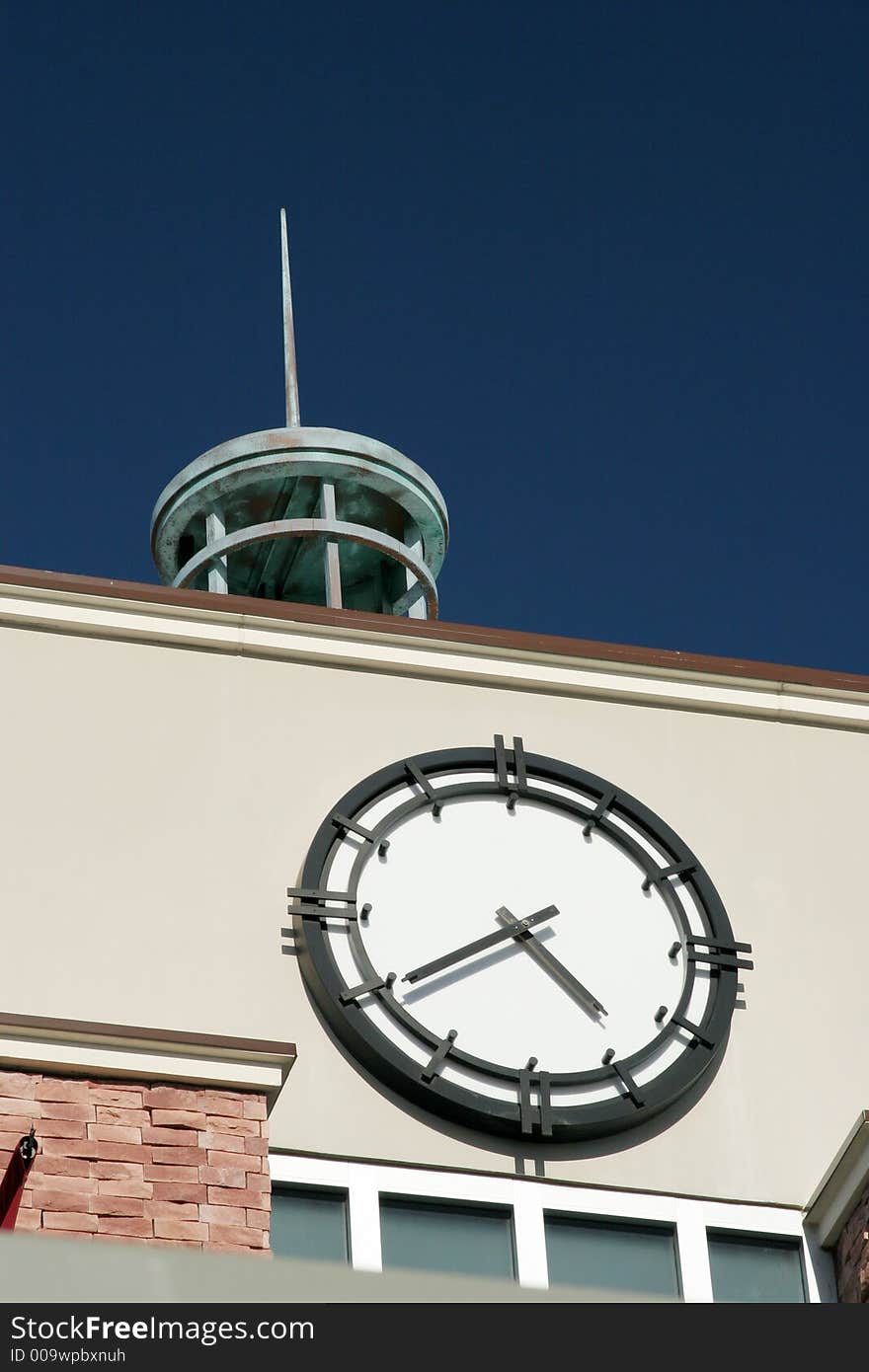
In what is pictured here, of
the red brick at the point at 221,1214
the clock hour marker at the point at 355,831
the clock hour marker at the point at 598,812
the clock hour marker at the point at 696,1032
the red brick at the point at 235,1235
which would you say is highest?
the clock hour marker at the point at 598,812

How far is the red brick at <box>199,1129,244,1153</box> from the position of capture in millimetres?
9883

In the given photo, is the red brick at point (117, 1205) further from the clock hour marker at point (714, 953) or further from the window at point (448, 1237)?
the clock hour marker at point (714, 953)

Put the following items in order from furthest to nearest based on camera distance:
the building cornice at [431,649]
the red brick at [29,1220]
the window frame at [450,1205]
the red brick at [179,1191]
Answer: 1. the building cornice at [431,649]
2. the window frame at [450,1205]
3. the red brick at [179,1191]
4. the red brick at [29,1220]

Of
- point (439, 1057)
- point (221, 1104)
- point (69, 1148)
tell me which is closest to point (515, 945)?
point (439, 1057)

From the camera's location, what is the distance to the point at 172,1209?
962cm

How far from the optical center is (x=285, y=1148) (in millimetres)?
10609

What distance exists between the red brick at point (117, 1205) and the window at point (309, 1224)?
2.93 feet

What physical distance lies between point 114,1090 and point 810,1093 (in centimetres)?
341

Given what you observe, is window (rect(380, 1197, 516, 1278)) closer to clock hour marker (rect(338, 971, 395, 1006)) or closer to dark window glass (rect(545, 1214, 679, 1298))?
dark window glass (rect(545, 1214, 679, 1298))

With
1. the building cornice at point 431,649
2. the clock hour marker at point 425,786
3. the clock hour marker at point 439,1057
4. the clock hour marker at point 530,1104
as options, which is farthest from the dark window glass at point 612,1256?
the building cornice at point 431,649

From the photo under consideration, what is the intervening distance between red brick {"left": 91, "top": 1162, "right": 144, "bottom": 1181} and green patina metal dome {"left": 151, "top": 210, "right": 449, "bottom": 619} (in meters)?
5.35

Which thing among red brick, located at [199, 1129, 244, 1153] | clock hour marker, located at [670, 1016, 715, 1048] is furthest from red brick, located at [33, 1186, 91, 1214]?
clock hour marker, located at [670, 1016, 715, 1048]

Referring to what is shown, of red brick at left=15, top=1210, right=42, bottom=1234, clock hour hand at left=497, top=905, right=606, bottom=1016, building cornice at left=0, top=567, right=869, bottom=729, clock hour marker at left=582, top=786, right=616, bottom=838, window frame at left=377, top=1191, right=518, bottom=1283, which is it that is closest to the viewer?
red brick at left=15, top=1210, right=42, bottom=1234

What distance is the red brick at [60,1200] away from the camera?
9.49 m
